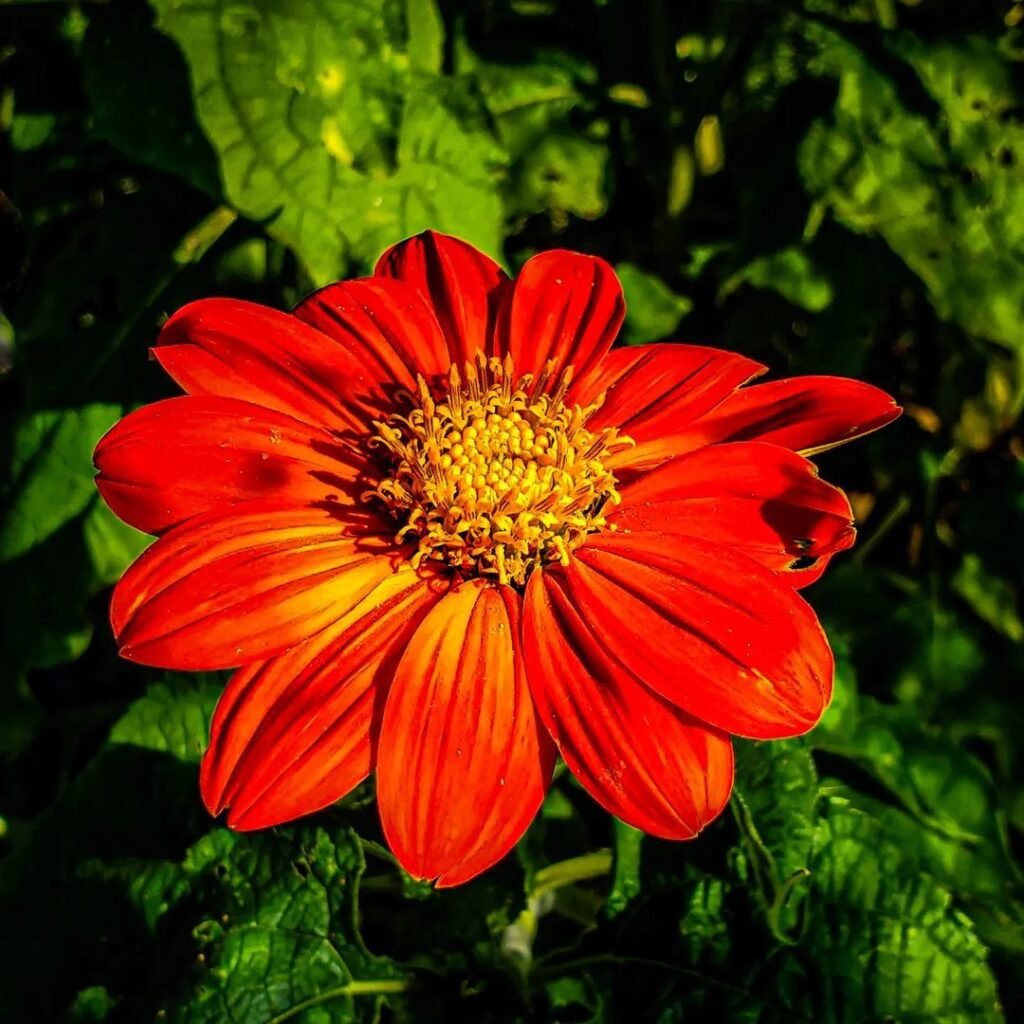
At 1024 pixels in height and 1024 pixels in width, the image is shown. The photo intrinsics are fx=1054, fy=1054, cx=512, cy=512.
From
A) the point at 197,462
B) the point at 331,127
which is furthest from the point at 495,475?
the point at 331,127

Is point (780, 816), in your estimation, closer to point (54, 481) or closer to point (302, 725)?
point (302, 725)

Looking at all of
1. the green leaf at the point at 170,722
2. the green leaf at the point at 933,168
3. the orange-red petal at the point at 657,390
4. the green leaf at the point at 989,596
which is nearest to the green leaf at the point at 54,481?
the green leaf at the point at 170,722

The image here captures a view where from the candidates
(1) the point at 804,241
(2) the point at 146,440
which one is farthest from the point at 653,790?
(1) the point at 804,241

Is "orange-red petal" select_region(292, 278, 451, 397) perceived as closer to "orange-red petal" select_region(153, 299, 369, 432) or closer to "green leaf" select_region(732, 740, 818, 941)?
"orange-red petal" select_region(153, 299, 369, 432)

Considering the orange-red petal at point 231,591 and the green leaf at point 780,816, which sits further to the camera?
the green leaf at point 780,816

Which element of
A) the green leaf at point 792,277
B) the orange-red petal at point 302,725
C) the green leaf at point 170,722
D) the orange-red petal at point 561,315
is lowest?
the green leaf at point 170,722

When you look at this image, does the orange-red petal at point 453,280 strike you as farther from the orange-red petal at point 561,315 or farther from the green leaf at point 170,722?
the green leaf at point 170,722
